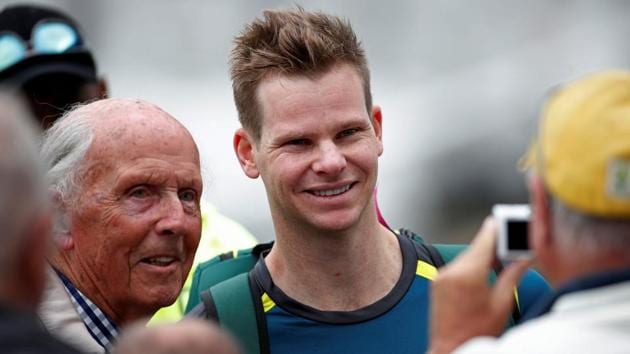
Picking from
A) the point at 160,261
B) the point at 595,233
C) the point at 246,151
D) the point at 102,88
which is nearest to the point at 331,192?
the point at 246,151

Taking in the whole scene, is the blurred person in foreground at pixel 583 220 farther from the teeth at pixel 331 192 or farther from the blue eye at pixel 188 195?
the blue eye at pixel 188 195

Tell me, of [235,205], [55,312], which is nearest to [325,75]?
[55,312]

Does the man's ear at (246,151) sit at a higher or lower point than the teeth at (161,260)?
higher

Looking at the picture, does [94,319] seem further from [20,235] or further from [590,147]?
[590,147]

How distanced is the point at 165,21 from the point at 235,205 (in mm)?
1692

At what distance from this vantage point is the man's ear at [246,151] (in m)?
5.05

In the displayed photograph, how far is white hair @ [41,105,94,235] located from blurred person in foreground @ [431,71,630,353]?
196 cm

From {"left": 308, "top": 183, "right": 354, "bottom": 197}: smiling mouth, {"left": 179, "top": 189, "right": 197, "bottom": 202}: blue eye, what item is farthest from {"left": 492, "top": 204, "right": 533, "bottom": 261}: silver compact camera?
{"left": 179, "top": 189, "right": 197, "bottom": 202}: blue eye

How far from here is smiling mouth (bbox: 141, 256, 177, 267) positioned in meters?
4.72

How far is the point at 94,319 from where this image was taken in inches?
182

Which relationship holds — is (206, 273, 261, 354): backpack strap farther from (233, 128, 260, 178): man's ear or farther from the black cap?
the black cap

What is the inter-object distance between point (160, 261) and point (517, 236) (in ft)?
5.72

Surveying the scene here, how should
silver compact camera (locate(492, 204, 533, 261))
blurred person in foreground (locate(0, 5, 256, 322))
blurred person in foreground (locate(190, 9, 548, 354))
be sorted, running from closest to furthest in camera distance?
silver compact camera (locate(492, 204, 533, 261)) < blurred person in foreground (locate(190, 9, 548, 354)) < blurred person in foreground (locate(0, 5, 256, 322))

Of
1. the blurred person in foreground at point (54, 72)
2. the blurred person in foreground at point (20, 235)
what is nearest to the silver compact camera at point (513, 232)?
the blurred person in foreground at point (20, 235)
